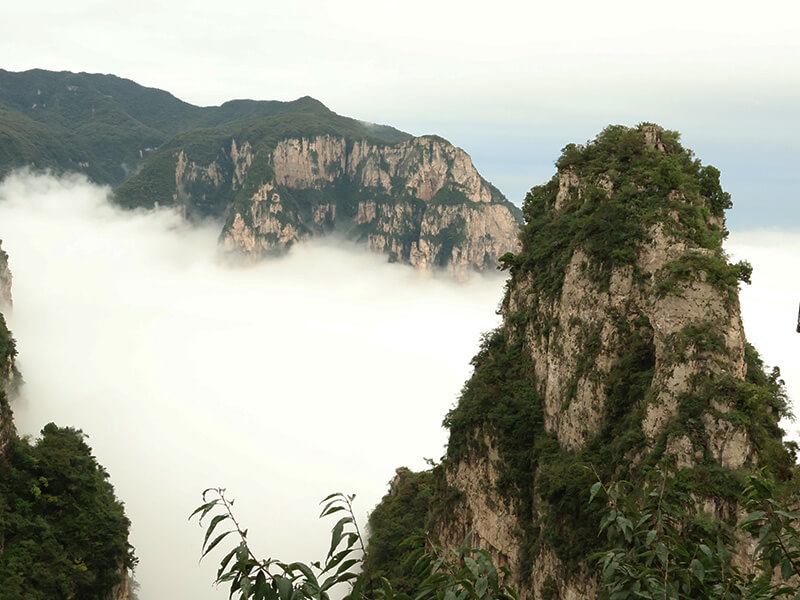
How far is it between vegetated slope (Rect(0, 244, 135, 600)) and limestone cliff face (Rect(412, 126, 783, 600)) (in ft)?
82.8

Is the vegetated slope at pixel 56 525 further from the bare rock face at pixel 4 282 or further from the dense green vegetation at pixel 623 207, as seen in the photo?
the bare rock face at pixel 4 282

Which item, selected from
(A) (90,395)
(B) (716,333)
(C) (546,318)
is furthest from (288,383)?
(B) (716,333)

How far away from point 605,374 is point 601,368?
38cm

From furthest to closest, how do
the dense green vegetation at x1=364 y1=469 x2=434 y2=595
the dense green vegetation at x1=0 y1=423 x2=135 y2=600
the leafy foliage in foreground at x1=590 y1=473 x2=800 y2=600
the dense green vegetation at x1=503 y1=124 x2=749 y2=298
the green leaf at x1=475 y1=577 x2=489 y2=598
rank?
the dense green vegetation at x1=364 y1=469 x2=434 y2=595, the dense green vegetation at x1=0 y1=423 x2=135 y2=600, the dense green vegetation at x1=503 y1=124 x2=749 y2=298, the leafy foliage in foreground at x1=590 y1=473 x2=800 y2=600, the green leaf at x1=475 y1=577 x2=489 y2=598

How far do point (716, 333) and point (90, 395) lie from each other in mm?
127000

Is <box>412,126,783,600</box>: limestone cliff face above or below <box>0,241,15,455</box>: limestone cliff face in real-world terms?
above

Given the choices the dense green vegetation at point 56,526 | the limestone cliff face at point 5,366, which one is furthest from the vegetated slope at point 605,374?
the limestone cliff face at point 5,366

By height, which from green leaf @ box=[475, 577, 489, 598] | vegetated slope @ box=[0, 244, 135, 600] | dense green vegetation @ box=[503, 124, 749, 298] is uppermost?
dense green vegetation @ box=[503, 124, 749, 298]

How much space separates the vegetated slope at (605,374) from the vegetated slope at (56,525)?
966 inches

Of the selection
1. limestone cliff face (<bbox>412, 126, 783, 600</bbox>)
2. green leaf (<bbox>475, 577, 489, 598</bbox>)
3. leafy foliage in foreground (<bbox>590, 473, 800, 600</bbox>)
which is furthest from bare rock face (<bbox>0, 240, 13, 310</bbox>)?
leafy foliage in foreground (<bbox>590, 473, 800, 600</bbox>)

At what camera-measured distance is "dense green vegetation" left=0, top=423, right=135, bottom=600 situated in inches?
1506

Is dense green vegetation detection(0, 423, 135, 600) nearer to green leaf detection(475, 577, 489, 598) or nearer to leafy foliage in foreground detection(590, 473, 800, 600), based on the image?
green leaf detection(475, 577, 489, 598)

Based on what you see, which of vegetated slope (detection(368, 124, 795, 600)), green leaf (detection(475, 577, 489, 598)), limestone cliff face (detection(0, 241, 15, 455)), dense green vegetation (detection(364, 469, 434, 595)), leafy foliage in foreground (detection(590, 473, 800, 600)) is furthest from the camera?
dense green vegetation (detection(364, 469, 434, 595))

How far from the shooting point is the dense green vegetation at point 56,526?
38250 mm
